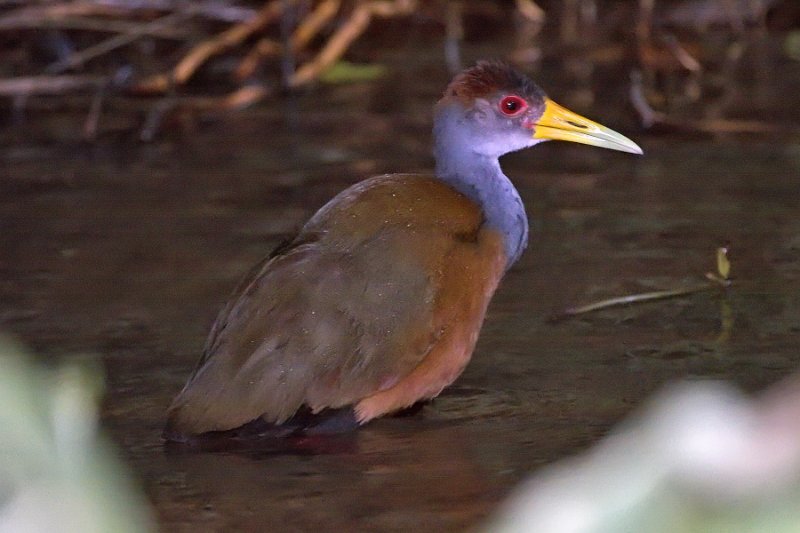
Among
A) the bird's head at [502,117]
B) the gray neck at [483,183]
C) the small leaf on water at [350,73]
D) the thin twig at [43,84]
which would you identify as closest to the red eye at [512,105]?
the bird's head at [502,117]

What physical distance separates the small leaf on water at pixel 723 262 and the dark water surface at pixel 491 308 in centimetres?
9

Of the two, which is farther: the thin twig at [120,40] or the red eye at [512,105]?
the thin twig at [120,40]

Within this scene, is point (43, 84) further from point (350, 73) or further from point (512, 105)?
point (512, 105)

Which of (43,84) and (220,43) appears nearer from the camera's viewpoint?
(43,84)

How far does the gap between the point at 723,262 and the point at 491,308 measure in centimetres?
83

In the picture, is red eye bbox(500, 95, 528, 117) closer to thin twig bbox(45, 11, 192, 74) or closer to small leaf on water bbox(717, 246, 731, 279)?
small leaf on water bbox(717, 246, 731, 279)

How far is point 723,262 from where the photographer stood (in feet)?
16.3

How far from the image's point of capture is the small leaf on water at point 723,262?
16.1 ft

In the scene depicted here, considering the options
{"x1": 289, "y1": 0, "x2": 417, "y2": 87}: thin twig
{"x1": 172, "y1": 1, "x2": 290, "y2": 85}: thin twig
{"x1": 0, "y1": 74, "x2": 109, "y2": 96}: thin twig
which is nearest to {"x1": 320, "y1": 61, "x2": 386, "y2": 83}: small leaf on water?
{"x1": 289, "y1": 0, "x2": 417, "y2": 87}: thin twig

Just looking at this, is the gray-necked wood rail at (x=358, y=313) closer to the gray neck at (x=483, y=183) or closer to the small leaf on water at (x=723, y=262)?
the gray neck at (x=483, y=183)

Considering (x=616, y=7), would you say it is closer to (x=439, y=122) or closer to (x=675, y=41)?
(x=675, y=41)

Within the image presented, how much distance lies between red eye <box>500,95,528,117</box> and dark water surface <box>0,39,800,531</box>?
748 millimetres

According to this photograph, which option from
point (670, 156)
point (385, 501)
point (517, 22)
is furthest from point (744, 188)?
point (517, 22)

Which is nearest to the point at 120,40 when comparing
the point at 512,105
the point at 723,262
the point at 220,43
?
the point at 220,43
